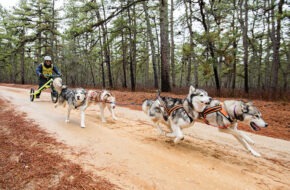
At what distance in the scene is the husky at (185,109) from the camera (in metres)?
3.37

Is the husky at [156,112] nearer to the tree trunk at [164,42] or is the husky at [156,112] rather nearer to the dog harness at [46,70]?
the dog harness at [46,70]

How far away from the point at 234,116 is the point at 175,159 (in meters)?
1.39

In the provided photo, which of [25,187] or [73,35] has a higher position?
[73,35]

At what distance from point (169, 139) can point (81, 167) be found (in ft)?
7.67

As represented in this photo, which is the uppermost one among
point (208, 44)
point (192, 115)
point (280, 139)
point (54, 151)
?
point (208, 44)

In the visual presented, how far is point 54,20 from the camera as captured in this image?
88.4 ft

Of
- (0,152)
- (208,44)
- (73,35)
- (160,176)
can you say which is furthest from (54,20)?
(160,176)

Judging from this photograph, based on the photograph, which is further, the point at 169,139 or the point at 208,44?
the point at 208,44

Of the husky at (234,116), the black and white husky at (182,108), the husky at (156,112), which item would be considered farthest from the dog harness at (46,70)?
the husky at (234,116)

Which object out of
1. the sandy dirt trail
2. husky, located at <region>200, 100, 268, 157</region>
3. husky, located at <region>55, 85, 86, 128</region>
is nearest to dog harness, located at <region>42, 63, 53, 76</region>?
husky, located at <region>55, 85, 86, 128</region>

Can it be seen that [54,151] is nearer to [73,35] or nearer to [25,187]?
[25,187]

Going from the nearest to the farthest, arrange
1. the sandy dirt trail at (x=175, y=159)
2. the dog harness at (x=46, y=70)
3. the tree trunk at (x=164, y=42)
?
the sandy dirt trail at (x=175, y=159), the dog harness at (x=46, y=70), the tree trunk at (x=164, y=42)

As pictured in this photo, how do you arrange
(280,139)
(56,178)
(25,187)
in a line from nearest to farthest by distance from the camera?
(25,187) → (56,178) → (280,139)

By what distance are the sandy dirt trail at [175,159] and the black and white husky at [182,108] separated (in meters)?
0.54
